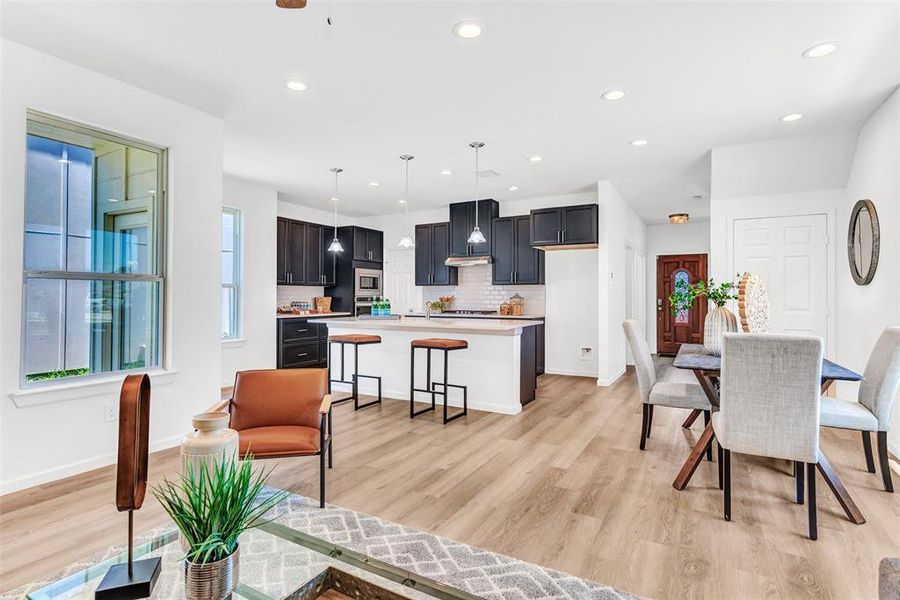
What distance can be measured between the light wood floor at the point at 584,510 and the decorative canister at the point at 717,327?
0.85 metres

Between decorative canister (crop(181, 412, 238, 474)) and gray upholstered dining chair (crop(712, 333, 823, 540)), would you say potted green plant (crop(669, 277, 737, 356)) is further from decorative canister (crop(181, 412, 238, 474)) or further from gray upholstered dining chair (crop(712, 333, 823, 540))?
decorative canister (crop(181, 412, 238, 474))

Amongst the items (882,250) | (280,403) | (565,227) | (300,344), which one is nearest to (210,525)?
(280,403)

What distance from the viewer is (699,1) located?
237 cm

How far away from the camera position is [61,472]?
2.98 metres

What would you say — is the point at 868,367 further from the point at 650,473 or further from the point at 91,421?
the point at 91,421

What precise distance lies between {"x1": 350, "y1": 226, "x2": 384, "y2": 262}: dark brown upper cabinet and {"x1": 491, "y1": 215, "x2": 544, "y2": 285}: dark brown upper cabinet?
91.6 inches

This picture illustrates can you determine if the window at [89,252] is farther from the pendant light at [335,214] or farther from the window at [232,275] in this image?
the window at [232,275]

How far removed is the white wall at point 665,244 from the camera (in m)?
9.15

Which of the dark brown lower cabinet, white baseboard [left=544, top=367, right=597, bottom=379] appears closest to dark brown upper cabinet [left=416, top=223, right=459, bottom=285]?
the dark brown lower cabinet

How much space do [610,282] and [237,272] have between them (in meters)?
4.96

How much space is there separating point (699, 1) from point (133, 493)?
3150 millimetres

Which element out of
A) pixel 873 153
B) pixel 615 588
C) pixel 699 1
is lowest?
pixel 615 588

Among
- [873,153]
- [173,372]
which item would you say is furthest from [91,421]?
[873,153]

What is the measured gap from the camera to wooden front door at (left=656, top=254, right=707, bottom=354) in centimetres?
930
